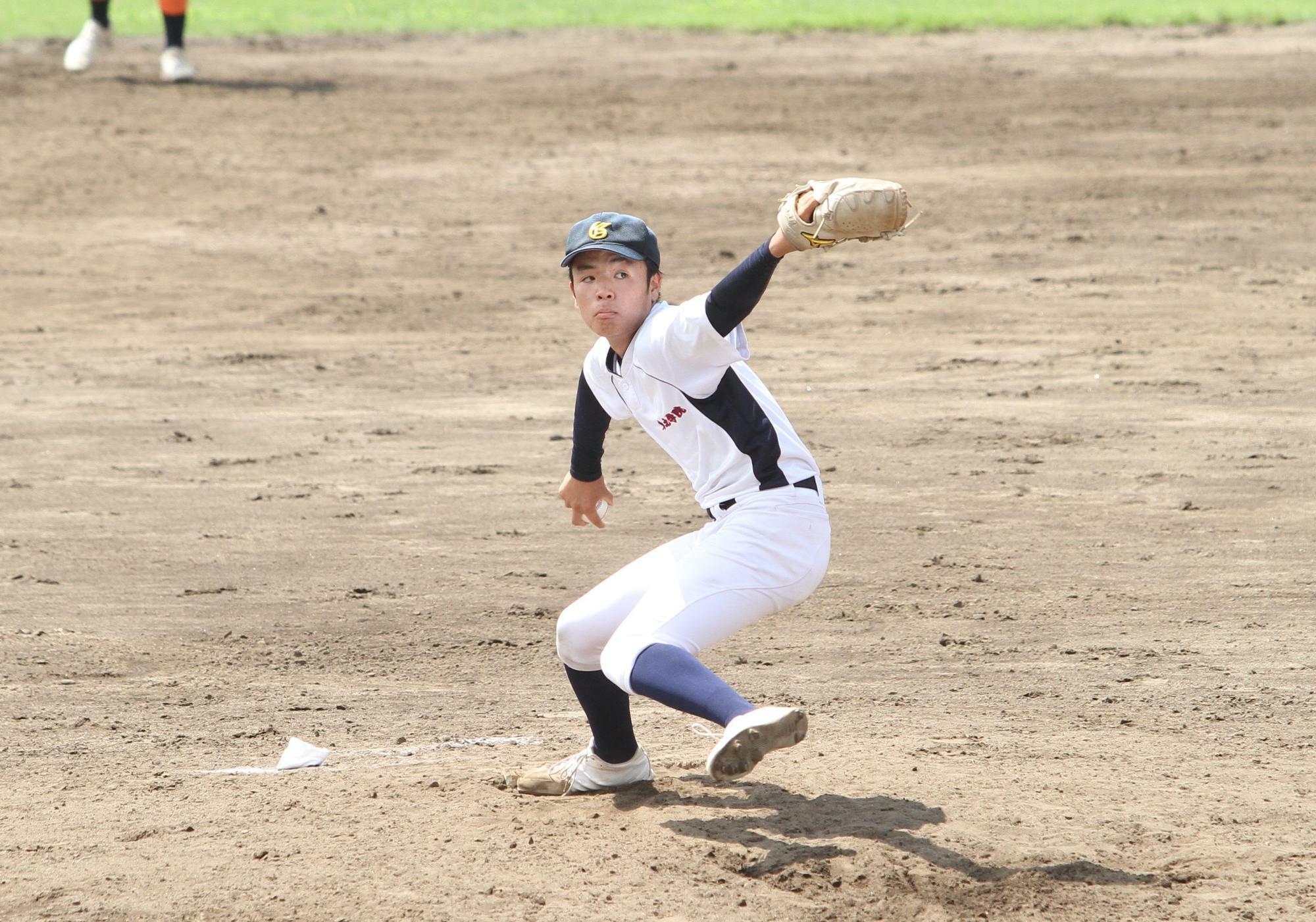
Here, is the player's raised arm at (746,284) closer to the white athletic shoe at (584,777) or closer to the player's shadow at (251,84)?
the white athletic shoe at (584,777)

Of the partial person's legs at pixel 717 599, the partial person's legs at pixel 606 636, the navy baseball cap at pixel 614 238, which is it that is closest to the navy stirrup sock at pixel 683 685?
the partial person's legs at pixel 717 599

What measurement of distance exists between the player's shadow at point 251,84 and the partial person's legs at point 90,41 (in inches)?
18.3

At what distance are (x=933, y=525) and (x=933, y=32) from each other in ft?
39.9

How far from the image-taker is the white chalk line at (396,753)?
4.30m

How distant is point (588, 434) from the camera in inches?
166

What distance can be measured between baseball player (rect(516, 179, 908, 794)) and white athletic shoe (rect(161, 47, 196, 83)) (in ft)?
40.9

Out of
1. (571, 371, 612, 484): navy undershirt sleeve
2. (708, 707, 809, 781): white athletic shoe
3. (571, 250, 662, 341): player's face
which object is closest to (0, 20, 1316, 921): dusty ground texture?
(708, 707, 809, 781): white athletic shoe

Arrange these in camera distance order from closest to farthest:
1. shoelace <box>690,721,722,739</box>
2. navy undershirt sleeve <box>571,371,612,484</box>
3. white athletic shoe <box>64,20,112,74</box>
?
1. navy undershirt sleeve <box>571,371,612,484</box>
2. shoelace <box>690,721,722,739</box>
3. white athletic shoe <box>64,20,112,74</box>

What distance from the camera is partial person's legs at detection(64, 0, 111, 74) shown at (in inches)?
613

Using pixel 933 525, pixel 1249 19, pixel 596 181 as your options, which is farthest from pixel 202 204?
pixel 1249 19

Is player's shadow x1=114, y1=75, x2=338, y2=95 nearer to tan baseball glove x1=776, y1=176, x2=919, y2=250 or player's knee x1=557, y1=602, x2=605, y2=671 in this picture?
player's knee x1=557, y1=602, x2=605, y2=671

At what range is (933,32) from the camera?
17375 millimetres

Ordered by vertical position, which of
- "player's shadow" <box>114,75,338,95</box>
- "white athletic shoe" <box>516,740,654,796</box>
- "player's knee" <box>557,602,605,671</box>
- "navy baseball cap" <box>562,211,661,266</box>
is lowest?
A: "white athletic shoe" <box>516,740,654,796</box>

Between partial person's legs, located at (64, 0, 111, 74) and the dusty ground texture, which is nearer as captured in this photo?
the dusty ground texture
